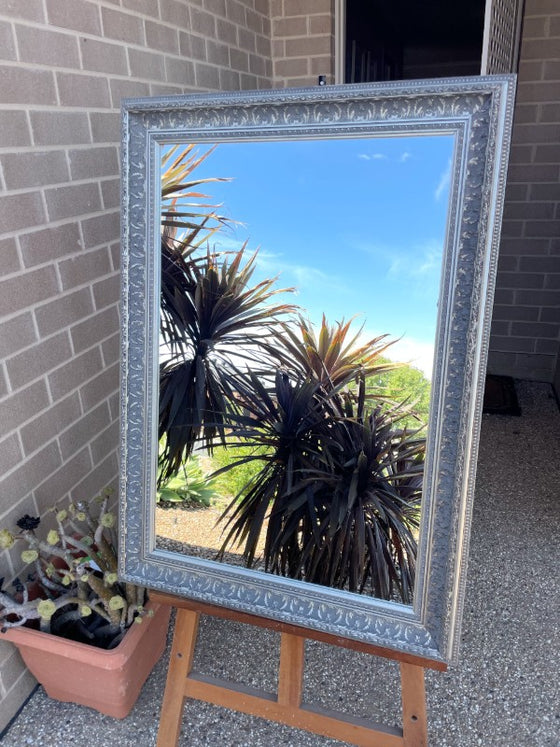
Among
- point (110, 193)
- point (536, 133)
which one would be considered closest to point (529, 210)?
point (536, 133)

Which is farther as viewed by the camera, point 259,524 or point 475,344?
point 259,524

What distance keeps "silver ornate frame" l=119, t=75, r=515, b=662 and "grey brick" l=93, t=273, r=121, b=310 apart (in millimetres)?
566

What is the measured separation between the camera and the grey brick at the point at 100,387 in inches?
70.7

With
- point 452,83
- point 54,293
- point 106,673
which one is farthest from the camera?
point 54,293

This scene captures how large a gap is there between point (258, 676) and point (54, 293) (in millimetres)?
1260

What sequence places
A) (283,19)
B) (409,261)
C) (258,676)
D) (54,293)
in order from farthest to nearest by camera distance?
(283,19) < (258,676) < (54,293) < (409,261)

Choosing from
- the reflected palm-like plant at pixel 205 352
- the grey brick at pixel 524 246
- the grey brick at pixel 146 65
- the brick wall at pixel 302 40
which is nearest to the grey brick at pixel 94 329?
the reflected palm-like plant at pixel 205 352

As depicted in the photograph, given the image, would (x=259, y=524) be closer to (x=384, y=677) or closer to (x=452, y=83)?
(x=384, y=677)

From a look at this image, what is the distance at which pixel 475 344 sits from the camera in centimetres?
104

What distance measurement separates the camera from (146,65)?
1903mm

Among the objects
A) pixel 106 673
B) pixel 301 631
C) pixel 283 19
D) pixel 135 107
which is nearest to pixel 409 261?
pixel 135 107

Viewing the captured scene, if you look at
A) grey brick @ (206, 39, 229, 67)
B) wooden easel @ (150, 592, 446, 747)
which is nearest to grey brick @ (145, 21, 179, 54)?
grey brick @ (206, 39, 229, 67)

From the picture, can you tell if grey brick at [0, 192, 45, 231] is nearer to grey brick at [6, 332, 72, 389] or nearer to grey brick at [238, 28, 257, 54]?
grey brick at [6, 332, 72, 389]

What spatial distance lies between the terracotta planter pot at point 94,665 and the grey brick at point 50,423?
18.7 inches
